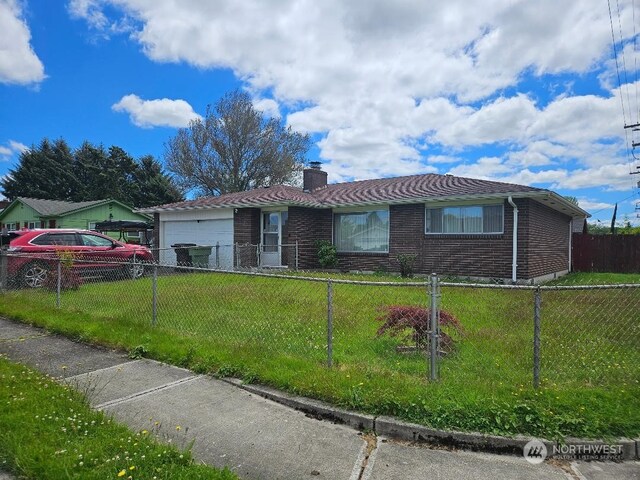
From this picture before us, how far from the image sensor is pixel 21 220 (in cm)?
3344

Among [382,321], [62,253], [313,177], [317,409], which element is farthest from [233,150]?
[317,409]

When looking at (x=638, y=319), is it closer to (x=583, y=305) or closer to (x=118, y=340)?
(x=583, y=305)

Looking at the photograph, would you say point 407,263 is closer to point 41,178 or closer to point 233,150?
point 233,150

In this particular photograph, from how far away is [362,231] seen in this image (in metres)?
15.8

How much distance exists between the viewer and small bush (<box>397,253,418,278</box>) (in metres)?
14.1

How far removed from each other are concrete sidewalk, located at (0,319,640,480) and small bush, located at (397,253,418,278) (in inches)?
407

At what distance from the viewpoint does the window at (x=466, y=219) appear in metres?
12.9

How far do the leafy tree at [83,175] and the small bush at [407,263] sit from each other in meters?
34.1

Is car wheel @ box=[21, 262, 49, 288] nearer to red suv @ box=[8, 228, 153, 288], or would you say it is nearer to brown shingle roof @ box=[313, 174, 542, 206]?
red suv @ box=[8, 228, 153, 288]

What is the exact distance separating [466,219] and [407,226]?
6.54 ft

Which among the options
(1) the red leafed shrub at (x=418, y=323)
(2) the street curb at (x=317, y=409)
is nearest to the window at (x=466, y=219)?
(1) the red leafed shrub at (x=418, y=323)

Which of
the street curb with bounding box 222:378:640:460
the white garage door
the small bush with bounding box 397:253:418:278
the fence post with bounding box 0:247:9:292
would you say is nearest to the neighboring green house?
the white garage door

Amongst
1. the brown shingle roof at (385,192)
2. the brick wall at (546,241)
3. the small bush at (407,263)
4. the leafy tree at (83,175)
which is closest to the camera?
the brick wall at (546,241)

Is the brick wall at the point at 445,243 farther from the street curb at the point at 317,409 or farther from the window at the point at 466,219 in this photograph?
the street curb at the point at 317,409
